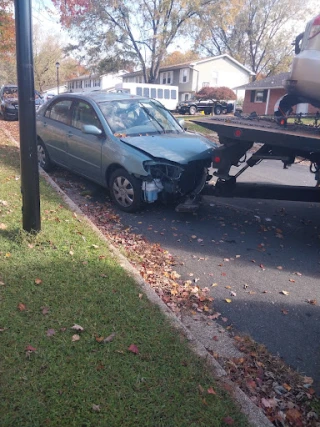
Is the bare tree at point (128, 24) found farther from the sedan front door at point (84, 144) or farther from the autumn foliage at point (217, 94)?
the sedan front door at point (84, 144)

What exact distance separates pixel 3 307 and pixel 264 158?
3.79 m

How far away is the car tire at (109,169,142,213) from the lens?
246 inches

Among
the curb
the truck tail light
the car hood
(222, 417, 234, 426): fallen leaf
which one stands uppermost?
the truck tail light

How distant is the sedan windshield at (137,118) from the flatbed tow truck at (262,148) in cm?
146

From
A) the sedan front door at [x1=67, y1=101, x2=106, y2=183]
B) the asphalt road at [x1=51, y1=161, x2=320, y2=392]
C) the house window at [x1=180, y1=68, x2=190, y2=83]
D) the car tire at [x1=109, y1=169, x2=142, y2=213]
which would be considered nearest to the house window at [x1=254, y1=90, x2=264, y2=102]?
the house window at [x1=180, y1=68, x2=190, y2=83]

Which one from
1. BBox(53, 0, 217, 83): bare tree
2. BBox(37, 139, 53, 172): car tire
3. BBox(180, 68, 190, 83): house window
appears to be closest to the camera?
BBox(37, 139, 53, 172): car tire

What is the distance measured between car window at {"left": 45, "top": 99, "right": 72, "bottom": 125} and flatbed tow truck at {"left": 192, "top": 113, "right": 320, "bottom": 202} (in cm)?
324

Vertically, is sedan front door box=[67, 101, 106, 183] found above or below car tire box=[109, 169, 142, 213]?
above

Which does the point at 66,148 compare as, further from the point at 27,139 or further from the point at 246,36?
the point at 246,36

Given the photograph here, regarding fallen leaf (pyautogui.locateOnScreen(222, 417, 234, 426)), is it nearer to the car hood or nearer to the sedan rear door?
the car hood

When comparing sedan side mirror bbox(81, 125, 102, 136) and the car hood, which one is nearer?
the car hood

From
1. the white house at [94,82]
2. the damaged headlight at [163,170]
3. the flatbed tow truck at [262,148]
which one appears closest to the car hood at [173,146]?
the damaged headlight at [163,170]

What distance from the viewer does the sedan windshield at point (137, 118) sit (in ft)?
22.8

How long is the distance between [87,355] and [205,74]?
4882 cm
